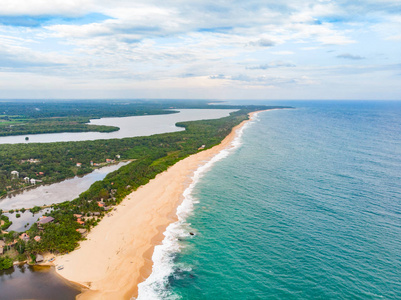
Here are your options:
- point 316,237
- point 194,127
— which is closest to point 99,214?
point 316,237

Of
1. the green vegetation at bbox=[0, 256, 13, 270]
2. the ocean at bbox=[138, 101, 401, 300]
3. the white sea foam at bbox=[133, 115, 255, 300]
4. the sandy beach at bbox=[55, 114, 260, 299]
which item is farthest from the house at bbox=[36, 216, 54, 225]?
the ocean at bbox=[138, 101, 401, 300]

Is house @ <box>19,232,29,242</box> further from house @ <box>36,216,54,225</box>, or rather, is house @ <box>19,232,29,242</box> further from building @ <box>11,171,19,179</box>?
building @ <box>11,171,19,179</box>

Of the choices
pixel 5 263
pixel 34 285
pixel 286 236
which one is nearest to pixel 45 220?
pixel 5 263

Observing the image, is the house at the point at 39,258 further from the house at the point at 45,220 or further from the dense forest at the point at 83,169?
the house at the point at 45,220

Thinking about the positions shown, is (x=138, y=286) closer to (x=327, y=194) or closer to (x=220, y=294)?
(x=220, y=294)

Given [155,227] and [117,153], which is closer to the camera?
[155,227]

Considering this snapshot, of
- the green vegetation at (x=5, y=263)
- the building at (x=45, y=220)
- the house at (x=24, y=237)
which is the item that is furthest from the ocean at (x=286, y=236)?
the building at (x=45, y=220)
